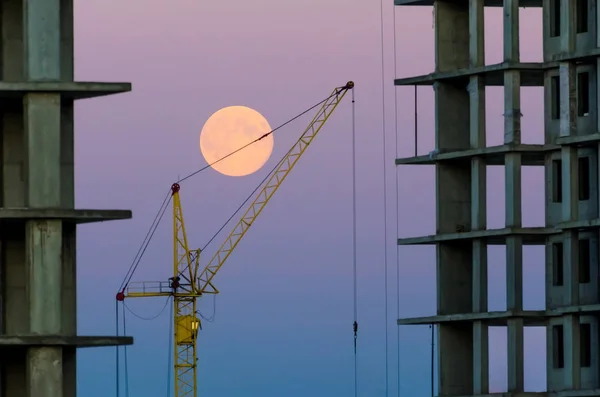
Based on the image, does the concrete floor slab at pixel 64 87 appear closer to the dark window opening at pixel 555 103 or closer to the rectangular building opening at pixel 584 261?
the rectangular building opening at pixel 584 261

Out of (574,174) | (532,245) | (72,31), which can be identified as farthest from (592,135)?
(72,31)

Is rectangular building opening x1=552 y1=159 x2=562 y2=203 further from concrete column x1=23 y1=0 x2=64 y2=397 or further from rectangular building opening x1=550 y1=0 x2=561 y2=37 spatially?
concrete column x1=23 y1=0 x2=64 y2=397

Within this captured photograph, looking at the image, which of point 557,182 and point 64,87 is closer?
point 64,87

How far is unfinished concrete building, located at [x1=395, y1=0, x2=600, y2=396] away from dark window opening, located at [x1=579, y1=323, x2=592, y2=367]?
4cm

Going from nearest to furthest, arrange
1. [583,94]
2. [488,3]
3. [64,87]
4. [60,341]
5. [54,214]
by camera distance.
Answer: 1. [60,341]
2. [54,214]
3. [64,87]
4. [583,94]
5. [488,3]

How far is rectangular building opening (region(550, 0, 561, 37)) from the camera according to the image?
106000mm

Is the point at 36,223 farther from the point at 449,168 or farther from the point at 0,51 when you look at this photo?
the point at 449,168

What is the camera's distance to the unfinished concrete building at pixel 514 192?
4026 inches

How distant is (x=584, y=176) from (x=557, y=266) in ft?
14.6

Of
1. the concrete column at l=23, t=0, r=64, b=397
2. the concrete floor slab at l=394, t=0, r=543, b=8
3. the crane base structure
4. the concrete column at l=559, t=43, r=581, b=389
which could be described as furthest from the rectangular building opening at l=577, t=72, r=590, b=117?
the concrete column at l=23, t=0, r=64, b=397

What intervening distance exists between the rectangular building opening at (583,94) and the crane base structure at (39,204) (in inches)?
1617

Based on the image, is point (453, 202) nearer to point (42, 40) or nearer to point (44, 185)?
point (42, 40)

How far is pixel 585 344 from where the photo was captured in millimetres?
101938

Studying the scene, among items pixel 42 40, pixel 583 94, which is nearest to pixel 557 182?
pixel 583 94
